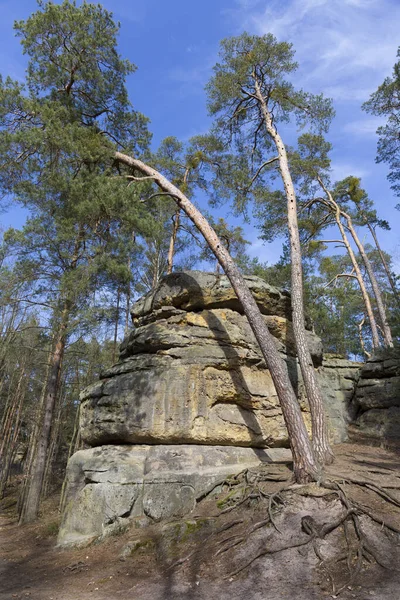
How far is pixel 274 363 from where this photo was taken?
Answer: 25.9ft

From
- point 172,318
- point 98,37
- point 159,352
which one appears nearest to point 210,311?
point 172,318

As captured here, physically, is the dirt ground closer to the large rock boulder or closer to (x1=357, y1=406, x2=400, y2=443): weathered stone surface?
→ the large rock boulder

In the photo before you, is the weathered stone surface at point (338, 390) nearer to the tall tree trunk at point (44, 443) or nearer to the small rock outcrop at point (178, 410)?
the small rock outcrop at point (178, 410)

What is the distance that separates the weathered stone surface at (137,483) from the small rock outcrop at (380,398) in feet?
14.4

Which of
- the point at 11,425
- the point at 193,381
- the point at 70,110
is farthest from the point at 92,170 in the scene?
the point at 11,425

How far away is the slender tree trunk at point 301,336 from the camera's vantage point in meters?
7.80

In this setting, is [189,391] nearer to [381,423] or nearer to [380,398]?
[381,423]

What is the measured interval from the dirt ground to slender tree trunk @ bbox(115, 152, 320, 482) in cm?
44

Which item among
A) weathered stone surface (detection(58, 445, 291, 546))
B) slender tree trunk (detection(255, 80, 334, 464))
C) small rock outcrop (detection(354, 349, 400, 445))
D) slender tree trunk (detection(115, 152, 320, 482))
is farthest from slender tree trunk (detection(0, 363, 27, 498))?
small rock outcrop (detection(354, 349, 400, 445))

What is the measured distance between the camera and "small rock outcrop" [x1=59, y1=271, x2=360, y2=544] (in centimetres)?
752

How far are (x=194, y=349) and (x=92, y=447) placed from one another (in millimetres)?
3348

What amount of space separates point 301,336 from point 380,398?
15.7 ft

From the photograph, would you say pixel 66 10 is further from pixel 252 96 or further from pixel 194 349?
pixel 194 349

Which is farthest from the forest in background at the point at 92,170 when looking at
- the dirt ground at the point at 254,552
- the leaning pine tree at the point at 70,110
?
the dirt ground at the point at 254,552
